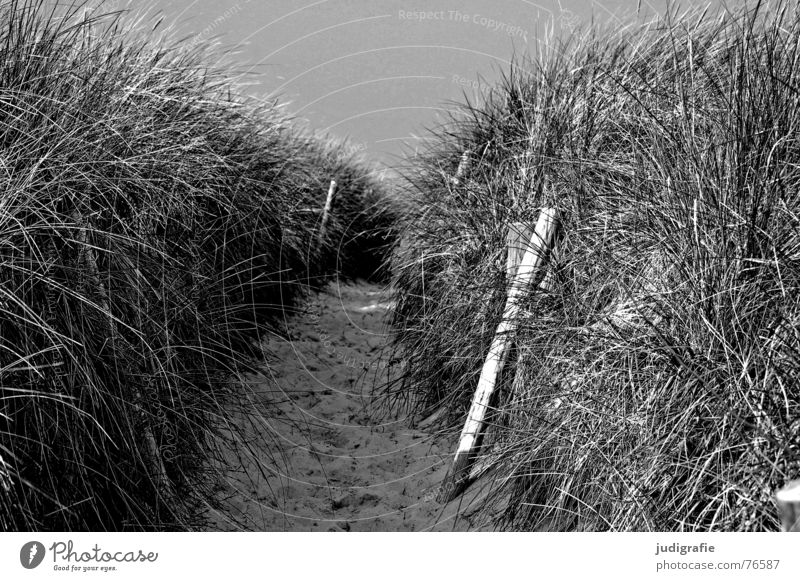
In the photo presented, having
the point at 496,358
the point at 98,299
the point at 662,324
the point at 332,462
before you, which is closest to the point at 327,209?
the point at 332,462

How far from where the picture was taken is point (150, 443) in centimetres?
343

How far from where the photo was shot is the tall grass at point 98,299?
2926 millimetres

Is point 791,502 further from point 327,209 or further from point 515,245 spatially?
point 327,209

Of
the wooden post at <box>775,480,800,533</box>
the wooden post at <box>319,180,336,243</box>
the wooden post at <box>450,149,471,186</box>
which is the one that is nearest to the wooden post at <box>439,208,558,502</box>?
the wooden post at <box>450,149,471,186</box>

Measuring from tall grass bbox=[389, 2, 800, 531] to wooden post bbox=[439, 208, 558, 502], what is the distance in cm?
9

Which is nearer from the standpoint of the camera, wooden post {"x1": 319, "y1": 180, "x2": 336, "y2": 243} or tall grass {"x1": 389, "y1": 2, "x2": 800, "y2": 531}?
tall grass {"x1": 389, "y1": 2, "x2": 800, "y2": 531}
